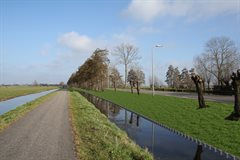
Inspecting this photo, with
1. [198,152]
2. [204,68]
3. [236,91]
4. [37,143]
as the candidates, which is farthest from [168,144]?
[204,68]

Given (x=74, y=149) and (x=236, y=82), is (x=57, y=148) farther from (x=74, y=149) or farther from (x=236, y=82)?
(x=236, y=82)

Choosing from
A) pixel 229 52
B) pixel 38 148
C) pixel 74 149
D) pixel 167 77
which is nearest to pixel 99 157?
pixel 74 149

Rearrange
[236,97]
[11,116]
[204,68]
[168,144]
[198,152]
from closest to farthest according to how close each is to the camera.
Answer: [198,152], [168,144], [236,97], [11,116], [204,68]

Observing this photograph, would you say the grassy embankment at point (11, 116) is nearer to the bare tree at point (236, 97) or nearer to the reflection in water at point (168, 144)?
the reflection in water at point (168, 144)

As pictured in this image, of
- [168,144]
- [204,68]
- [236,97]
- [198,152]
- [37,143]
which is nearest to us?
[198,152]

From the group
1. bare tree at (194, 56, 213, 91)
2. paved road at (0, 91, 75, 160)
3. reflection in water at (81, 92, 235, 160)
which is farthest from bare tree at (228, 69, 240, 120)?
bare tree at (194, 56, 213, 91)

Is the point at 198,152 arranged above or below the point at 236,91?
below

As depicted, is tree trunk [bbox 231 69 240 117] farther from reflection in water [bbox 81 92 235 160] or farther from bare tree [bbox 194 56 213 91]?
bare tree [bbox 194 56 213 91]

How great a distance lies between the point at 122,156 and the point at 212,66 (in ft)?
235

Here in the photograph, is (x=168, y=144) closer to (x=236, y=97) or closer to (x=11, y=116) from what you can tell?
(x=236, y=97)

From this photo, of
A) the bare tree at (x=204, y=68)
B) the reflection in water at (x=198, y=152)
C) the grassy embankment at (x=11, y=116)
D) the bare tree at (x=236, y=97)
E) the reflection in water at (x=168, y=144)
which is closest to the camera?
the reflection in water at (x=198, y=152)

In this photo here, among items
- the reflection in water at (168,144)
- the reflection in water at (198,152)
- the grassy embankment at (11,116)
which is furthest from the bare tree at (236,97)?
the grassy embankment at (11,116)

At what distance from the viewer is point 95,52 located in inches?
3095

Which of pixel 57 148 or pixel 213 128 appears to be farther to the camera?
pixel 213 128
